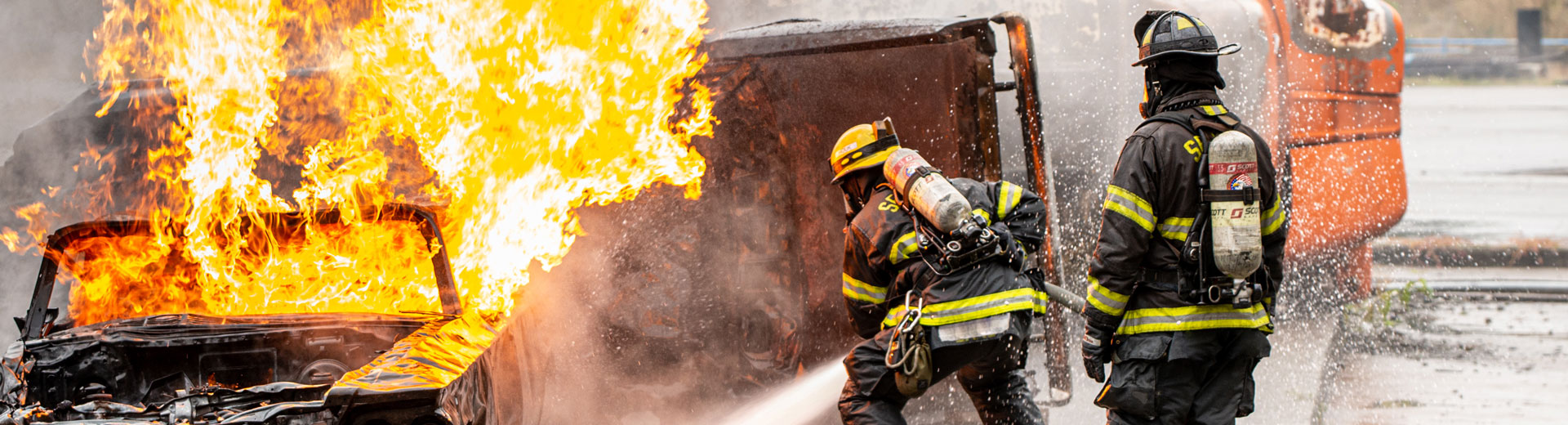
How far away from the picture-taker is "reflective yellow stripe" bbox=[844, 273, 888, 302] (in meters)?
4.08

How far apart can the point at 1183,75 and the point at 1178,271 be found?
65 centimetres

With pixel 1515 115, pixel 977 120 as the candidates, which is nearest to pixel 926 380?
pixel 977 120

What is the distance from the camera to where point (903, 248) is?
3834mm

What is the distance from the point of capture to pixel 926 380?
3768 millimetres

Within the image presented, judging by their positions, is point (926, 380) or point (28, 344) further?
point (28, 344)

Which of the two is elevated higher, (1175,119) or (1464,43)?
(1464,43)

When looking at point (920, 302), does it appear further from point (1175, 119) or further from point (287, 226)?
point (287, 226)

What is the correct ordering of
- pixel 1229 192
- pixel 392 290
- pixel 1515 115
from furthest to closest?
pixel 1515 115, pixel 392 290, pixel 1229 192

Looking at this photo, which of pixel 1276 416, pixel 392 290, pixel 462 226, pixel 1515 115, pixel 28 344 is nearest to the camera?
pixel 28 344

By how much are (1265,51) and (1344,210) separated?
5.03 ft

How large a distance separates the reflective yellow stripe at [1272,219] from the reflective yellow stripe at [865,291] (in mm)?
1407

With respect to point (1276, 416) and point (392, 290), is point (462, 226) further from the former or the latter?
point (1276, 416)

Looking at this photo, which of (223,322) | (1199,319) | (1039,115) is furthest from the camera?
(1039,115)

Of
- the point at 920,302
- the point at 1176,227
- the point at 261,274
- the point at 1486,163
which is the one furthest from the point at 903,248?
the point at 1486,163
